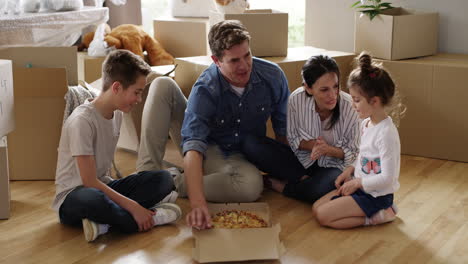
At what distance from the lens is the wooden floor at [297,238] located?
1.90m

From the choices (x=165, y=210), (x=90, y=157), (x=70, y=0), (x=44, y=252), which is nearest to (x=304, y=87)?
(x=165, y=210)

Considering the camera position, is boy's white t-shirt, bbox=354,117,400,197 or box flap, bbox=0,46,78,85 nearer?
boy's white t-shirt, bbox=354,117,400,197

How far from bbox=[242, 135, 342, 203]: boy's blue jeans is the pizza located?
32cm

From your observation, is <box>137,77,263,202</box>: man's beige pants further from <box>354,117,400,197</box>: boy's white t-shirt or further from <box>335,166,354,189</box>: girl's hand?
<box>354,117,400,197</box>: boy's white t-shirt

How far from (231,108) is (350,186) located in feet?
1.77

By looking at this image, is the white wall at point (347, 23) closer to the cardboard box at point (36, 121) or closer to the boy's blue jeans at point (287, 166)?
the boy's blue jeans at point (287, 166)

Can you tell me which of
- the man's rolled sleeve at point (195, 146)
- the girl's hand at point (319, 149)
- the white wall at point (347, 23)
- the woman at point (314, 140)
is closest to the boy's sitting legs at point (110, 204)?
the man's rolled sleeve at point (195, 146)

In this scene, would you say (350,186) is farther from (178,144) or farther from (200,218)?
(178,144)

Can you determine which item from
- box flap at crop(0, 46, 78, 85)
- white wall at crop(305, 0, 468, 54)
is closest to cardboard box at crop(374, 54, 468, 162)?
white wall at crop(305, 0, 468, 54)

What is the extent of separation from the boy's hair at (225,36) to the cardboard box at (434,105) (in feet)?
3.31

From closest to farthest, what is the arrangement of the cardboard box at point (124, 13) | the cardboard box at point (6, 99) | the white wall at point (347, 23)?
the cardboard box at point (6, 99), the white wall at point (347, 23), the cardboard box at point (124, 13)

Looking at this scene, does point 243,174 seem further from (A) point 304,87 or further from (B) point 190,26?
(B) point 190,26

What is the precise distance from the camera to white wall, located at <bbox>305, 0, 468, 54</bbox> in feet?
9.89

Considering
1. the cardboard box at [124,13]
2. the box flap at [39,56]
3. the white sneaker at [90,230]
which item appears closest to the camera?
the white sneaker at [90,230]
